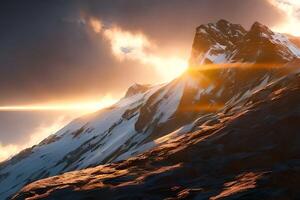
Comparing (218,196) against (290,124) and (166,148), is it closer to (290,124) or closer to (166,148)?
(290,124)

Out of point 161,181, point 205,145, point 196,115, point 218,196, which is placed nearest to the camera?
point 218,196

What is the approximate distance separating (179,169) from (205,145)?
650 centimetres

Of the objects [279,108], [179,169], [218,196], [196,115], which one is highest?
[196,115]

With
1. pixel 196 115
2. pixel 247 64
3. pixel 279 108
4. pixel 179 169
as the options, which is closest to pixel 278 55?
pixel 247 64

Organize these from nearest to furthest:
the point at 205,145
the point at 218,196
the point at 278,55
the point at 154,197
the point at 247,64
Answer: the point at 218,196 < the point at 154,197 < the point at 205,145 < the point at 278,55 < the point at 247,64

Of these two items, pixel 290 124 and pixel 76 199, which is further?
pixel 290 124

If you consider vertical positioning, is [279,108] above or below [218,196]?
above

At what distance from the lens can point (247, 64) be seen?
178 meters

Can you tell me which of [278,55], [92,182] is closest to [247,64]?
[278,55]

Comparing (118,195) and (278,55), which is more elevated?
(278,55)

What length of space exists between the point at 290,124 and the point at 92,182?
23.7 metres

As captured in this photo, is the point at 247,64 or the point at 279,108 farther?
the point at 247,64

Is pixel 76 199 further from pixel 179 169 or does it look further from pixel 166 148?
pixel 166 148

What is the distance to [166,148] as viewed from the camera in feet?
211
